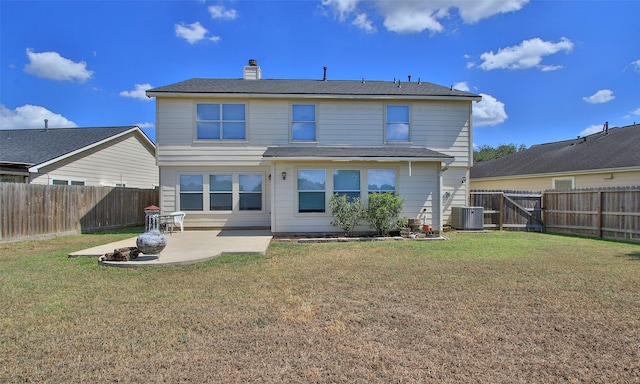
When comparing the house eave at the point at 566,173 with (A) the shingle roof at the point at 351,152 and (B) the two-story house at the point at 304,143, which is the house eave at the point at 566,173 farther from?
(A) the shingle roof at the point at 351,152

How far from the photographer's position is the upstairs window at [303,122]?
12.8 metres

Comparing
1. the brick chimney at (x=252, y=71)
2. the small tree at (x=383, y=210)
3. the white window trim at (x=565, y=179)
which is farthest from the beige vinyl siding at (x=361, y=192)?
the white window trim at (x=565, y=179)

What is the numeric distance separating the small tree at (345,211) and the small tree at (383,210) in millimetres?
336

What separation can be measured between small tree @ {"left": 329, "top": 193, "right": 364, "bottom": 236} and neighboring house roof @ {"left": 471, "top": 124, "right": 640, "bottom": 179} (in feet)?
41.8

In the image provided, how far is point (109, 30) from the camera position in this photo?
512 inches

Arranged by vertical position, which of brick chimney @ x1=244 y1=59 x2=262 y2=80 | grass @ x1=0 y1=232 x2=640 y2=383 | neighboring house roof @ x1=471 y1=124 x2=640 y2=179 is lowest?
grass @ x1=0 y1=232 x2=640 y2=383

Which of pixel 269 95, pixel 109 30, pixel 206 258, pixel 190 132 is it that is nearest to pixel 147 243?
pixel 206 258

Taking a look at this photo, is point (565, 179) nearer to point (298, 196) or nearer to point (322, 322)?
point (298, 196)

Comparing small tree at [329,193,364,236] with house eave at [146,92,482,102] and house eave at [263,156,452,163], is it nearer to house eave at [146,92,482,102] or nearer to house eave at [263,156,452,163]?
house eave at [263,156,452,163]

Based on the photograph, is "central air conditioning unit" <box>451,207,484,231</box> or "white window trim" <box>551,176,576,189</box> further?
"white window trim" <box>551,176,576,189</box>

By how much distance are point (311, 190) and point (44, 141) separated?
14.6 meters

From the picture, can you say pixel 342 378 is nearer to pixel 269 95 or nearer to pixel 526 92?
pixel 269 95

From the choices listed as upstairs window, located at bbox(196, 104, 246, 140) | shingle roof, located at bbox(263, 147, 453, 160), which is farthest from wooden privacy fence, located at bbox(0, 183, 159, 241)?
shingle roof, located at bbox(263, 147, 453, 160)

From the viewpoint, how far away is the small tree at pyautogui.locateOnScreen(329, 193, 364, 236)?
10.6 m
